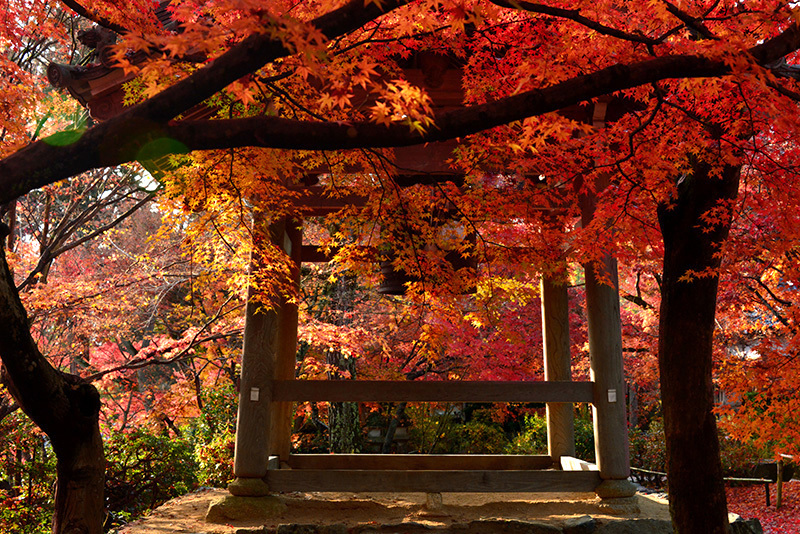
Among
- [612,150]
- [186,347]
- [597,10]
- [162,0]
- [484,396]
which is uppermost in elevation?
[162,0]

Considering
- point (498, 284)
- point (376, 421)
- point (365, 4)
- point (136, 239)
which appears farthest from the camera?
point (136, 239)

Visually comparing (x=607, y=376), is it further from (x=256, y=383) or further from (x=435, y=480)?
(x=256, y=383)

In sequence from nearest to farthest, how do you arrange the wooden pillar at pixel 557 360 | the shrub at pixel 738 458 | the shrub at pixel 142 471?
the shrub at pixel 142 471
the wooden pillar at pixel 557 360
the shrub at pixel 738 458

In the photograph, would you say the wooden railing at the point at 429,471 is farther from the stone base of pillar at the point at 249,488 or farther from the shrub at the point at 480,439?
the shrub at the point at 480,439

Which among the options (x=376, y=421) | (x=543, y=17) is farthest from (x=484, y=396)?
(x=376, y=421)

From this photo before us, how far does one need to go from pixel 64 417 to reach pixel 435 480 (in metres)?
3.63

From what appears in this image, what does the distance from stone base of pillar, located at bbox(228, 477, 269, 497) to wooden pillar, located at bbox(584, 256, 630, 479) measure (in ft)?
11.1

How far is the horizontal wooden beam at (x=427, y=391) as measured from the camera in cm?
628

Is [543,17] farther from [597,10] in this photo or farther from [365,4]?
[365,4]

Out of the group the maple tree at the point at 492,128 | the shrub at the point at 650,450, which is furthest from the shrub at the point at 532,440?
the maple tree at the point at 492,128

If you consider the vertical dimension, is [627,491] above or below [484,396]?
below

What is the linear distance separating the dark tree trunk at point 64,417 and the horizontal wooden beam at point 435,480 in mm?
2575

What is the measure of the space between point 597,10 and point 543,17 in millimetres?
535

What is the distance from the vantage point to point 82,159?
108 inches
